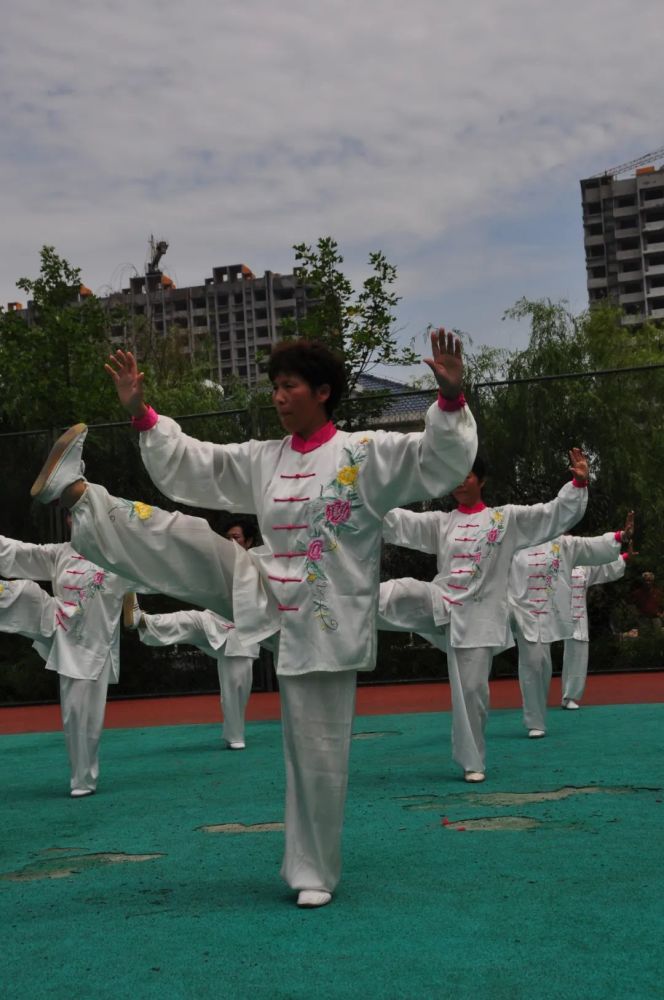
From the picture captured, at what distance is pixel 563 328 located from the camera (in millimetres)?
16469

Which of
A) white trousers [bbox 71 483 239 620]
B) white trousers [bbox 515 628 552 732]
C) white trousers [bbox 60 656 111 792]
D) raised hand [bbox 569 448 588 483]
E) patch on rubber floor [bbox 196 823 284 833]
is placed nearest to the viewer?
white trousers [bbox 71 483 239 620]

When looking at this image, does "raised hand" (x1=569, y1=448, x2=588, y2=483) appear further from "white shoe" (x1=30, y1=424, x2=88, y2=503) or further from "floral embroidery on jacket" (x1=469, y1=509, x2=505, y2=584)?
"white shoe" (x1=30, y1=424, x2=88, y2=503)

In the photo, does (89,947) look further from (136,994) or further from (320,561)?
(320,561)

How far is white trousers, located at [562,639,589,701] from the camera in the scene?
10266 millimetres

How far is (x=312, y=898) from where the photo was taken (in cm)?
355

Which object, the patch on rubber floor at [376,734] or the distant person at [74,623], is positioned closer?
the distant person at [74,623]

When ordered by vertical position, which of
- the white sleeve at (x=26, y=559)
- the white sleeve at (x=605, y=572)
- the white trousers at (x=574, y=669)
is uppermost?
the white sleeve at (x=26, y=559)

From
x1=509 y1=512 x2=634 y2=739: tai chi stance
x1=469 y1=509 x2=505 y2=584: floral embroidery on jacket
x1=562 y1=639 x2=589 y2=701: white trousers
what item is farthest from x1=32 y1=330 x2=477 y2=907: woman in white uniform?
x1=562 y1=639 x2=589 y2=701: white trousers

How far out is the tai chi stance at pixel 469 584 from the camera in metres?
6.44

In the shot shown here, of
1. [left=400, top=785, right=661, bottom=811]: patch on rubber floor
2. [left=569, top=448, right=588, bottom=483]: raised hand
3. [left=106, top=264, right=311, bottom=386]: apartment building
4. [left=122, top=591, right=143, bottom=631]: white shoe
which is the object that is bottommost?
[left=400, top=785, right=661, bottom=811]: patch on rubber floor

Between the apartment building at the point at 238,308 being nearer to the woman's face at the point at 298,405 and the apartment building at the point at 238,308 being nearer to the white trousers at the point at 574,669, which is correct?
the white trousers at the point at 574,669

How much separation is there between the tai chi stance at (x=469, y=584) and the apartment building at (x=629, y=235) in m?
80.3

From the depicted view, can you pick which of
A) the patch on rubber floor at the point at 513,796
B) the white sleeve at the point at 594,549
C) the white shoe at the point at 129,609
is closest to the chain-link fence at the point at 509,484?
the white sleeve at the point at 594,549

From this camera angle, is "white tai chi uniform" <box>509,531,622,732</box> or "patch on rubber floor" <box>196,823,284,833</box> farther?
"white tai chi uniform" <box>509,531,622,732</box>
